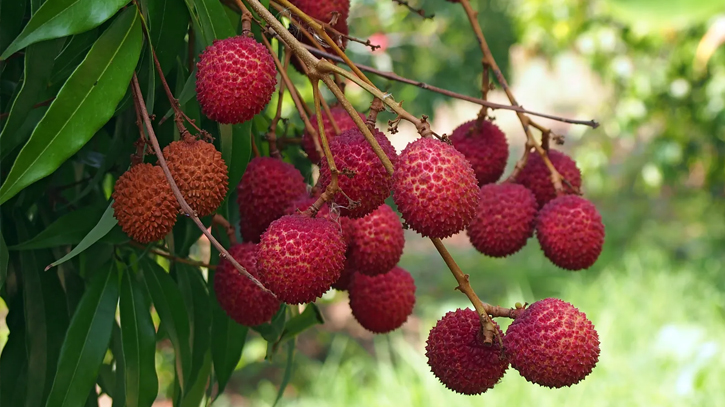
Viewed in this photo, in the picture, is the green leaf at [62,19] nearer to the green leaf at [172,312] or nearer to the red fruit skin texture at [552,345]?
the green leaf at [172,312]

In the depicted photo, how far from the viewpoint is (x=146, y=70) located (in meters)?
0.73

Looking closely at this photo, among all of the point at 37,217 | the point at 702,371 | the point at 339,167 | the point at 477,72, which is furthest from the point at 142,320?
the point at 702,371

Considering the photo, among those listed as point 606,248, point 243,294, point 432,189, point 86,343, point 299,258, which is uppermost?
point 606,248

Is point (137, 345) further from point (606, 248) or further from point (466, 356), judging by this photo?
point (606, 248)

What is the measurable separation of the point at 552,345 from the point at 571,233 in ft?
0.83

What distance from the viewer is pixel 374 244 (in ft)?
2.37

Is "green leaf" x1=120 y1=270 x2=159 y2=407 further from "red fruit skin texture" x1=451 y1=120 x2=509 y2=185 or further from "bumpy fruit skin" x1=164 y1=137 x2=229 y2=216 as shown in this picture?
"red fruit skin texture" x1=451 y1=120 x2=509 y2=185

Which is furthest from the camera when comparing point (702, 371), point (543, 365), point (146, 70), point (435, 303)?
point (435, 303)

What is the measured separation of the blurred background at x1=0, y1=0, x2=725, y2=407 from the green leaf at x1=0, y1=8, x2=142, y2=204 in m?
1.00

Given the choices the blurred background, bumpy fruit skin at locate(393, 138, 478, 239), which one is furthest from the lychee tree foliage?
the blurred background

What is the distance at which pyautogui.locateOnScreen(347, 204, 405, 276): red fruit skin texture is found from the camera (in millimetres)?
723

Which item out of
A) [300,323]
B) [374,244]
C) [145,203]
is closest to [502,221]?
[374,244]

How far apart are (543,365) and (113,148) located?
0.49m

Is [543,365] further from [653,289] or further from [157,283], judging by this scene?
[653,289]
